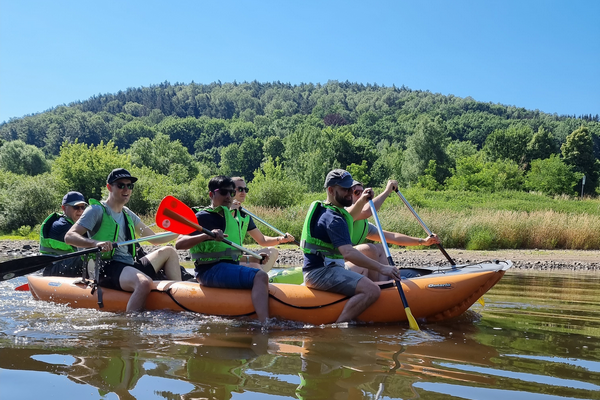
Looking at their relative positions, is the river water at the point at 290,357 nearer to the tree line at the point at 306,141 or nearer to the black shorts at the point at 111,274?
the black shorts at the point at 111,274

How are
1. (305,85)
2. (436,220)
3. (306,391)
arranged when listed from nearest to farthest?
(306,391), (436,220), (305,85)

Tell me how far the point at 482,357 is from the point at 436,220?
11497mm

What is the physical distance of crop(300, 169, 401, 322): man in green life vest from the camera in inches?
195

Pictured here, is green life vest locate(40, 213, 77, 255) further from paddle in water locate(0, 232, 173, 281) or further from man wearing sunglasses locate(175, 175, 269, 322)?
man wearing sunglasses locate(175, 175, 269, 322)

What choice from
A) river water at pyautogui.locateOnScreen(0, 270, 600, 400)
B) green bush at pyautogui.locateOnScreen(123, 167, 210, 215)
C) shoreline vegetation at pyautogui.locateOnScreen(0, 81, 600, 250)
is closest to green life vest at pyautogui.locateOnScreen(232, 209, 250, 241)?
river water at pyautogui.locateOnScreen(0, 270, 600, 400)

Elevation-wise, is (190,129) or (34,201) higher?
(190,129)

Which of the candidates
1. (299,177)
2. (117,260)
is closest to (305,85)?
(299,177)

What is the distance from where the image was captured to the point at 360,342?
14.4 feet

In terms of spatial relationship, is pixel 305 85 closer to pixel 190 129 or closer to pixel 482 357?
pixel 190 129

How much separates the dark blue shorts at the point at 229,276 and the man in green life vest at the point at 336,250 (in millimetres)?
564

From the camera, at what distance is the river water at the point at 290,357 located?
3070 millimetres

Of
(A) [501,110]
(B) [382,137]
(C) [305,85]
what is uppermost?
(C) [305,85]

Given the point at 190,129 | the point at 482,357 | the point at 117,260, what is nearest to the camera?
the point at 482,357

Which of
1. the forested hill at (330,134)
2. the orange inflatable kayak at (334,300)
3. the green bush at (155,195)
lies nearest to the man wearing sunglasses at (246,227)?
the orange inflatable kayak at (334,300)
